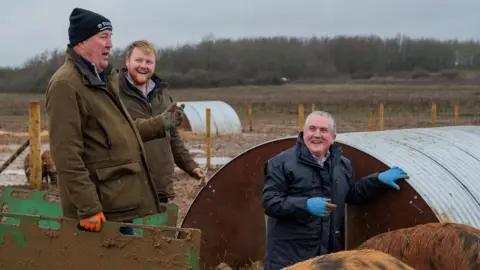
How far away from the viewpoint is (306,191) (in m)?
3.67

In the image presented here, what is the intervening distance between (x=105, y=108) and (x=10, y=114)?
3193cm

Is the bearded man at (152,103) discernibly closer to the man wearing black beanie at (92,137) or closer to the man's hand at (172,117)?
the man's hand at (172,117)

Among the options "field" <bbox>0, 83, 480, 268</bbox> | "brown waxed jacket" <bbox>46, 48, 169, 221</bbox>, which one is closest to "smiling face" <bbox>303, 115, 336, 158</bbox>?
"brown waxed jacket" <bbox>46, 48, 169, 221</bbox>

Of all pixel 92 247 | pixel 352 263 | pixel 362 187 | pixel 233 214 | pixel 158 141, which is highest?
pixel 158 141

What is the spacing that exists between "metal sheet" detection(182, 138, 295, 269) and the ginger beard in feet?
3.91

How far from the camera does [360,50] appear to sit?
47.1m

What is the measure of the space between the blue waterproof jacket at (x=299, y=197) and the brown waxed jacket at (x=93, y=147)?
0.76m

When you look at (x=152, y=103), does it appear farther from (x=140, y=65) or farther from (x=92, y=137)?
(x=92, y=137)

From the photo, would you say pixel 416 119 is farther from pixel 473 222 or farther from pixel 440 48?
pixel 473 222

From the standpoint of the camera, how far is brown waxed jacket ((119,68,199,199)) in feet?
14.0

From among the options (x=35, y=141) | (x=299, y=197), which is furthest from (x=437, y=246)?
(x=35, y=141)

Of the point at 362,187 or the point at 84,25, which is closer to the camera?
the point at 84,25

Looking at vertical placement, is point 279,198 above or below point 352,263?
below

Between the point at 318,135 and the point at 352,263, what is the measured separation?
159 cm
